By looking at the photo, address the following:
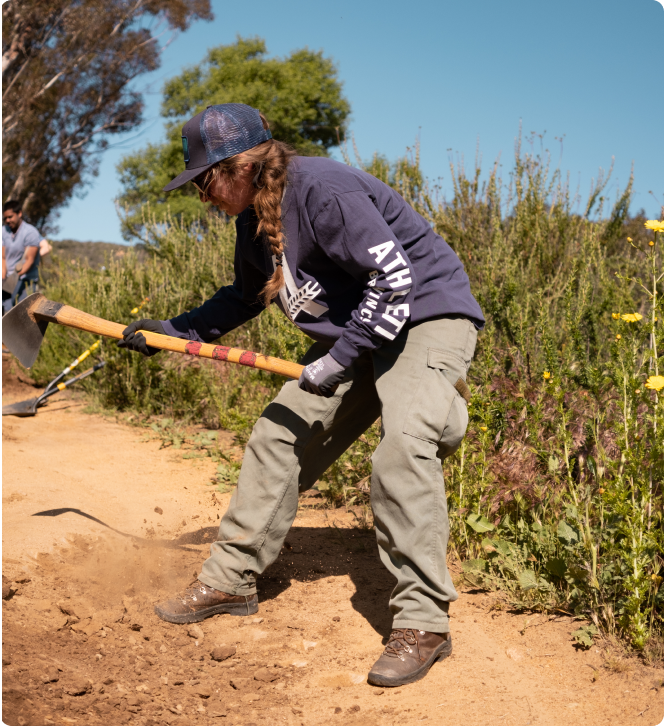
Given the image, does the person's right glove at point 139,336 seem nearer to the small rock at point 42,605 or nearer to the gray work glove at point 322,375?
the gray work glove at point 322,375

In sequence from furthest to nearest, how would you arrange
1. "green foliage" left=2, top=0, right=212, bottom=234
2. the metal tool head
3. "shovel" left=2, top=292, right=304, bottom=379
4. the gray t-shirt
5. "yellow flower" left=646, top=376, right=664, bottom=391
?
"green foliage" left=2, top=0, right=212, bottom=234 → the gray t-shirt → the metal tool head → "shovel" left=2, top=292, right=304, bottom=379 → "yellow flower" left=646, top=376, right=664, bottom=391

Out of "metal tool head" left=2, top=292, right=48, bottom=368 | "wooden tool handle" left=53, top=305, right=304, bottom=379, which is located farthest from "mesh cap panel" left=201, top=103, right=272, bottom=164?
"metal tool head" left=2, top=292, right=48, bottom=368

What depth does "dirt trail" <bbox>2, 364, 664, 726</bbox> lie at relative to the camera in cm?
221

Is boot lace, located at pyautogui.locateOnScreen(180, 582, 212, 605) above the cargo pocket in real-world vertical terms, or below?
below

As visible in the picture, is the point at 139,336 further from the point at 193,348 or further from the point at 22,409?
the point at 22,409

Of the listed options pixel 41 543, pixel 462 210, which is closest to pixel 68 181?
pixel 462 210

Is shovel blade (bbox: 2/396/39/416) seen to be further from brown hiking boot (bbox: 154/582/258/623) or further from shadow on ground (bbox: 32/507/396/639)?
brown hiking boot (bbox: 154/582/258/623)

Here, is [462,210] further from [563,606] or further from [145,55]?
[145,55]

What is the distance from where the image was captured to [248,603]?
2871 mm

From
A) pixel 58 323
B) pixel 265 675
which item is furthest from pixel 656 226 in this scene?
pixel 58 323

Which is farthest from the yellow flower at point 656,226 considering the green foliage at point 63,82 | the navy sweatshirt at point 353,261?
the green foliage at point 63,82

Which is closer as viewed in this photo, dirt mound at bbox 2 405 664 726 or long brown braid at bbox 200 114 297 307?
dirt mound at bbox 2 405 664 726

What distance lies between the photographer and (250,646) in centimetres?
265

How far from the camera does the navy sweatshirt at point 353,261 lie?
2.31 m
